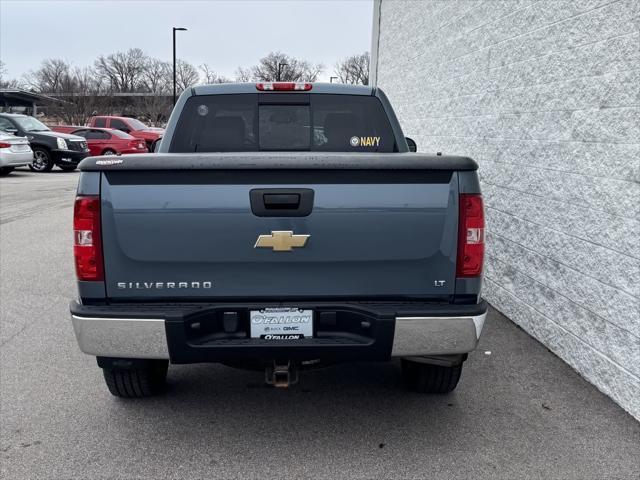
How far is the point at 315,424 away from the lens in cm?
338

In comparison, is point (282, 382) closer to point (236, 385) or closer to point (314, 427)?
point (314, 427)

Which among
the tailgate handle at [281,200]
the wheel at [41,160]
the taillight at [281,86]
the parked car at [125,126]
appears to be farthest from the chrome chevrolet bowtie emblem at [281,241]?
the parked car at [125,126]

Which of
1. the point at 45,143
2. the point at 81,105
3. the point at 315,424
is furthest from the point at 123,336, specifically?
the point at 81,105

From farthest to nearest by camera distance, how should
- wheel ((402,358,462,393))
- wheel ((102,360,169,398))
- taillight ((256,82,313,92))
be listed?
taillight ((256,82,313,92)), wheel ((402,358,462,393)), wheel ((102,360,169,398))

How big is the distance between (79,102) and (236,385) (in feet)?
151

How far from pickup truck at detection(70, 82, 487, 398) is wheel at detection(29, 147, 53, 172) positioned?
19034mm

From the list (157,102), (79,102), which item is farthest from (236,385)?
(157,102)

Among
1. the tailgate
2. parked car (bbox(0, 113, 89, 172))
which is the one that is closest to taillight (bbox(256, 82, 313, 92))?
the tailgate

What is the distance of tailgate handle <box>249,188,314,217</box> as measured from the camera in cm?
269

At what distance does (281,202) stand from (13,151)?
56.4 ft

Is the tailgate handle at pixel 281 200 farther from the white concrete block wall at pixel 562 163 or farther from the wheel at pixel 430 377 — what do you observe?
the white concrete block wall at pixel 562 163

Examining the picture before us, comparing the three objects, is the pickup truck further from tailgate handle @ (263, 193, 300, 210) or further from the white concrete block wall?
the white concrete block wall

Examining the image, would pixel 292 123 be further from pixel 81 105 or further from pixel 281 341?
pixel 81 105

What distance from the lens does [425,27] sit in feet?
27.0
